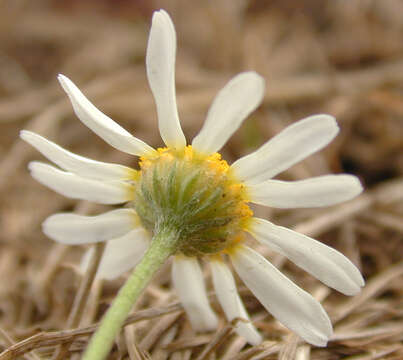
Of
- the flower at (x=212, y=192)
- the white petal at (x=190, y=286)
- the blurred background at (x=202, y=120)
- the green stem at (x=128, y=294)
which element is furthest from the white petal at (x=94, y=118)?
the blurred background at (x=202, y=120)

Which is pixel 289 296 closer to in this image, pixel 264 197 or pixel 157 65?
pixel 264 197

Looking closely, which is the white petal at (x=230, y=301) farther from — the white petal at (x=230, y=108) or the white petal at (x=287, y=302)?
the white petal at (x=230, y=108)

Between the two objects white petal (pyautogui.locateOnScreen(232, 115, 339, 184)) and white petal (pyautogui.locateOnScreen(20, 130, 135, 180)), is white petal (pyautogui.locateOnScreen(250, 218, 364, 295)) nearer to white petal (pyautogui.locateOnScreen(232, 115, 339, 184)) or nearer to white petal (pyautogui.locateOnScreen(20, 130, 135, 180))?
white petal (pyautogui.locateOnScreen(232, 115, 339, 184))

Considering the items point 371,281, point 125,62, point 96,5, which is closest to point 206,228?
point 371,281

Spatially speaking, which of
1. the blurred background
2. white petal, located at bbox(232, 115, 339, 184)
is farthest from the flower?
the blurred background

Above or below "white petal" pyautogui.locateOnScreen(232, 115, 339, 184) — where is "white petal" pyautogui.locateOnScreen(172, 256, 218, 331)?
below

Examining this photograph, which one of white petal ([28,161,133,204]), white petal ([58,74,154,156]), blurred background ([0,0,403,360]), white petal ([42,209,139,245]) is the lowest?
blurred background ([0,0,403,360])
